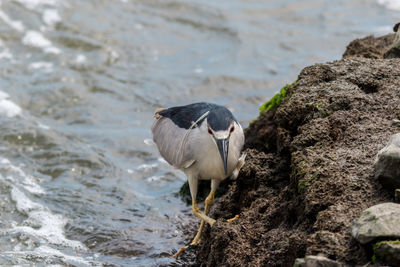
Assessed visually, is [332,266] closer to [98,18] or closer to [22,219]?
[22,219]

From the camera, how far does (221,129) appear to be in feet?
15.3

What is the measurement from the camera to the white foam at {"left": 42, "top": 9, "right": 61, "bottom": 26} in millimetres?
12122

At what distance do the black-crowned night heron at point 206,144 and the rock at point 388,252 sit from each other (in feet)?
6.09

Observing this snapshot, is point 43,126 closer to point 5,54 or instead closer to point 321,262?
point 5,54

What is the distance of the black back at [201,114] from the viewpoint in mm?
4719

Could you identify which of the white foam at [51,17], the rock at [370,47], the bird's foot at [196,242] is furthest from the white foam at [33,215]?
the white foam at [51,17]

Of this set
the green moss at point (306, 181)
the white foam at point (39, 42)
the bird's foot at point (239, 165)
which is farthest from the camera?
the white foam at point (39, 42)

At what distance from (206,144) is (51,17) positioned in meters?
8.55

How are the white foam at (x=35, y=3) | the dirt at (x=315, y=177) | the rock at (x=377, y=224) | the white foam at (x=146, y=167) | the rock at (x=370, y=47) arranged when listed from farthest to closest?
the white foam at (x=35, y=3)
the white foam at (x=146, y=167)
the rock at (x=370, y=47)
the dirt at (x=315, y=177)
the rock at (x=377, y=224)

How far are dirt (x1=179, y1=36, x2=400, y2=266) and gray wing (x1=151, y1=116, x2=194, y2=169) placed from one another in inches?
20.9

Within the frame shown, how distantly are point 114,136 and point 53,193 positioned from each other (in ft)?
5.89

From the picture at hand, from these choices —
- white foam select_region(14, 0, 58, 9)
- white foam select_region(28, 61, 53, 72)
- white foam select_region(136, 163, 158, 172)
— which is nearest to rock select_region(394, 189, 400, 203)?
white foam select_region(136, 163, 158, 172)

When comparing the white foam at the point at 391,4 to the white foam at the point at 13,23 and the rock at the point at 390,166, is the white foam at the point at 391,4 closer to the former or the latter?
the white foam at the point at 13,23

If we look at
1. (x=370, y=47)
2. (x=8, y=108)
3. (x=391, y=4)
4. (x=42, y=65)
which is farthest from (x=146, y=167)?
(x=391, y=4)
